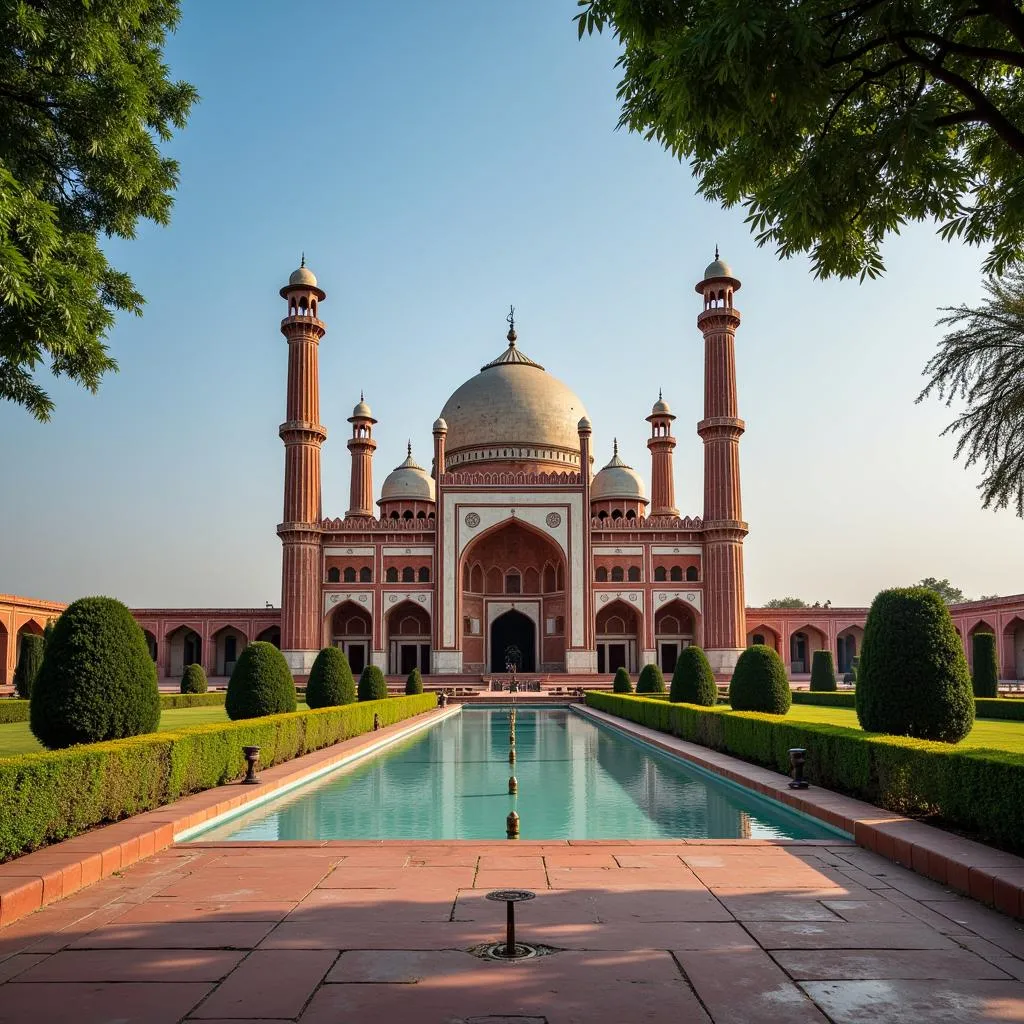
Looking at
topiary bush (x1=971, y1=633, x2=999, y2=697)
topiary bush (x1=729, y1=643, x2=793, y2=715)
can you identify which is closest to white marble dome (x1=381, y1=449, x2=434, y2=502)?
topiary bush (x1=971, y1=633, x2=999, y2=697)

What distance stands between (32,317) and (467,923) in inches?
190

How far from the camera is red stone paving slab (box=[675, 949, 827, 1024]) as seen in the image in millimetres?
2682

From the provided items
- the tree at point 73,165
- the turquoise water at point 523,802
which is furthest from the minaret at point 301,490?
the tree at point 73,165

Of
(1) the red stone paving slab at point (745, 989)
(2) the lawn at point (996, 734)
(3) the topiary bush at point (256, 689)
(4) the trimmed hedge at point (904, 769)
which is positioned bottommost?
(2) the lawn at point (996, 734)

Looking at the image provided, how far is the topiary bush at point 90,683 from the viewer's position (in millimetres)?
6586

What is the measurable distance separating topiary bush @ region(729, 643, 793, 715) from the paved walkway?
6476mm

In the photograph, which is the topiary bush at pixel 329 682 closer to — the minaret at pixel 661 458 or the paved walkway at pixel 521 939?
the paved walkway at pixel 521 939

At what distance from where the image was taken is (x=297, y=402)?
2988cm

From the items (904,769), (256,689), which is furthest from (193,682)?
(904,769)

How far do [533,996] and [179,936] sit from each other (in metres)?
1.45

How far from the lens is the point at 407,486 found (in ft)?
117

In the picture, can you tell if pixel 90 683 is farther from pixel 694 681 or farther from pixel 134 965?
pixel 694 681

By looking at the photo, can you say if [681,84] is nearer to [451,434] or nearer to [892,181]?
[892,181]

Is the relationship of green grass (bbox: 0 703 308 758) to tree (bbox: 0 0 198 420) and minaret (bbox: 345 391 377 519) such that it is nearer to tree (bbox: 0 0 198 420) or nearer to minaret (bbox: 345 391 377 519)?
tree (bbox: 0 0 198 420)
